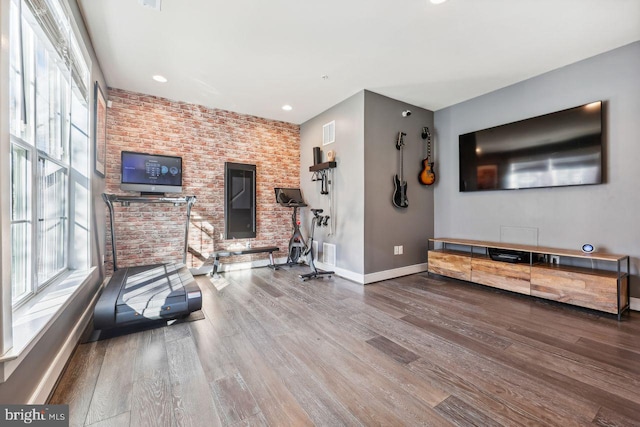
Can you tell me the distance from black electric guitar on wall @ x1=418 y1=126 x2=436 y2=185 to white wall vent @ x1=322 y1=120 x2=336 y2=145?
5.09 feet

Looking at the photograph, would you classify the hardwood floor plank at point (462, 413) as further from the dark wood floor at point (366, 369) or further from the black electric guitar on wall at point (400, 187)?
the black electric guitar on wall at point (400, 187)

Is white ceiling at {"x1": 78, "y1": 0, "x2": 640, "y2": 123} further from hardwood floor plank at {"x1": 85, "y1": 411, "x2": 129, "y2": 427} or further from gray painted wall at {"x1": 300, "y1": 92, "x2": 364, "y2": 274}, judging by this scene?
hardwood floor plank at {"x1": 85, "y1": 411, "x2": 129, "y2": 427}

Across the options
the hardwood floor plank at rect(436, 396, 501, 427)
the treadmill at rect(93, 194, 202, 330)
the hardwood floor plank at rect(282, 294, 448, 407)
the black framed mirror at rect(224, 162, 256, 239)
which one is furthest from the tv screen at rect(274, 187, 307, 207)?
the hardwood floor plank at rect(436, 396, 501, 427)

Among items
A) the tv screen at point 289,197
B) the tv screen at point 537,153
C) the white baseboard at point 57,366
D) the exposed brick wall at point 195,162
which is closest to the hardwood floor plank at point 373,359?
the white baseboard at point 57,366

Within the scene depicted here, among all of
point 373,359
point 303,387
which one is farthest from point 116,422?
point 373,359

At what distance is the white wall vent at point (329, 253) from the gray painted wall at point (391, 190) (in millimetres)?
732

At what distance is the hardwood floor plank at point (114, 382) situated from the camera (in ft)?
4.60

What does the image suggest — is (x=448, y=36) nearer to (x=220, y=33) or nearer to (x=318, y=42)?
(x=318, y=42)

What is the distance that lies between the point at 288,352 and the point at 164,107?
13.4 ft

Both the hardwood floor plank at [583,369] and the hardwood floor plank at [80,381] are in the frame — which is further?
the hardwood floor plank at [583,369]

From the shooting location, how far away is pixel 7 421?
1.09 m

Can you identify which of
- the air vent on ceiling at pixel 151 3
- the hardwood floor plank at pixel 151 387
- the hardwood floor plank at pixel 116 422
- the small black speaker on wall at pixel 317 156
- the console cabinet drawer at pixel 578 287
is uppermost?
the air vent on ceiling at pixel 151 3

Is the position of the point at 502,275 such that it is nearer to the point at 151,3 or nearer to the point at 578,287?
the point at 578,287

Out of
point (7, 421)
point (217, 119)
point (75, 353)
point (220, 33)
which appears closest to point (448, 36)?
point (220, 33)
